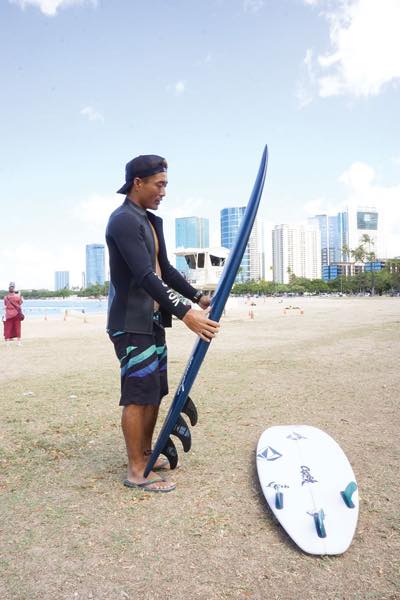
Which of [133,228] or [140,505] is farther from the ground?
[133,228]

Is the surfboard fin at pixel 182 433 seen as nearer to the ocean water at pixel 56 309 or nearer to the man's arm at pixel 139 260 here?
the man's arm at pixel 139 260

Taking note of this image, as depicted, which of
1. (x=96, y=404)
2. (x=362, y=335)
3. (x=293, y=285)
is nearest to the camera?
(x=96, y=404)

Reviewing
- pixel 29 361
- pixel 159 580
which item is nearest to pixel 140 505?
pixel 159 580

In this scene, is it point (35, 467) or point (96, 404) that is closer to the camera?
point (35, 467)

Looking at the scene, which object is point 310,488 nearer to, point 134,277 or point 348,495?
point 348,495

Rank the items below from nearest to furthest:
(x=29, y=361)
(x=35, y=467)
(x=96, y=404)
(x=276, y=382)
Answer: (x=35, y=467)
(x=96, y=404)
(x=276, y=382)
(x=29, y=361)

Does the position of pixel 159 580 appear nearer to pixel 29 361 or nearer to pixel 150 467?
pixel 150 467

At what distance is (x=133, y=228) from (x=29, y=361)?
349 inches

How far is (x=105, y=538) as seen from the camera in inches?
112

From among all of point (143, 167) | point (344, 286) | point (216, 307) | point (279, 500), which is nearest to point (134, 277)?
point (216, 307)

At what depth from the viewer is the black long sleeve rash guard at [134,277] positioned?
322 cm

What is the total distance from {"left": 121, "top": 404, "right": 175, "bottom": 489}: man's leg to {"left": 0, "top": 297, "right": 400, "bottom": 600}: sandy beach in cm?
14

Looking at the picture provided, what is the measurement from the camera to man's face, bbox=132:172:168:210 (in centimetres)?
359

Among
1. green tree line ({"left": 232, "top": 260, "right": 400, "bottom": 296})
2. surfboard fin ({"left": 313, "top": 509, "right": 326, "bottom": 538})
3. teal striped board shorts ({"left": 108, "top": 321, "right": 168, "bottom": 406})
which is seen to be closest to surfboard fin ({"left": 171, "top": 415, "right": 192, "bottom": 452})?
teal striped board shorts ({"left": 108, "top": 321, "right": 168, "bottom": 406})
